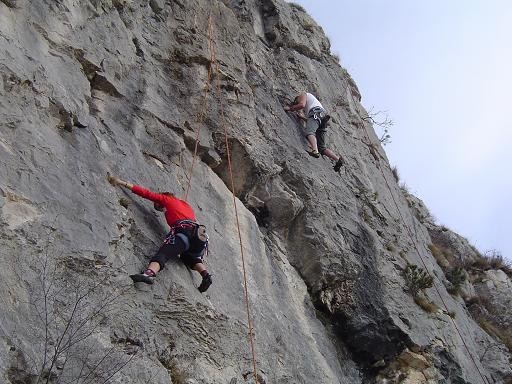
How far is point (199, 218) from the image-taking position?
25.5ft

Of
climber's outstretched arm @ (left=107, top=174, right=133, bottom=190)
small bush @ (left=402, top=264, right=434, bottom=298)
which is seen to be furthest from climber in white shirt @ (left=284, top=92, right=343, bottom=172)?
climber's outstretched arm @ (left=107, top=174, right=133, bottom=190)

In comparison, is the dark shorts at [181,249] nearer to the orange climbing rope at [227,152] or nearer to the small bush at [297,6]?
the orange climbing rope at [227,152]

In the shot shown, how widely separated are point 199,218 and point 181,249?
114cm

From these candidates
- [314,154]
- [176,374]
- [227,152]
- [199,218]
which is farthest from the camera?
[314,154]

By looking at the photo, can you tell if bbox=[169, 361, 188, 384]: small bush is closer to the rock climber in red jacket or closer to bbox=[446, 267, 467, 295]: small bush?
the rock climber in red jacket

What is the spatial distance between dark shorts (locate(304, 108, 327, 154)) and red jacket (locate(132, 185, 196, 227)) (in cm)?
464

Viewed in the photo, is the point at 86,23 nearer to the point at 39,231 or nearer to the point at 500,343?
the point at 39,231

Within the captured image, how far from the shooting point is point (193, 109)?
9.30 m

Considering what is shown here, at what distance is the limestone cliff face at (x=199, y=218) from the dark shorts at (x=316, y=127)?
0.90 feet

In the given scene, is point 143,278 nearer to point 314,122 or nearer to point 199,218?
point 199,218

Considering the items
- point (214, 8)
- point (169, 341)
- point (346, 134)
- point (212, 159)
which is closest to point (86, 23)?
point (212, 159)

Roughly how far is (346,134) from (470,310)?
442cm

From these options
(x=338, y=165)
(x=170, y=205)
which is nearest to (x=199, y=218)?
(x=170, y=205)

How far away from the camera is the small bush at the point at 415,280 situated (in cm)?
1036
